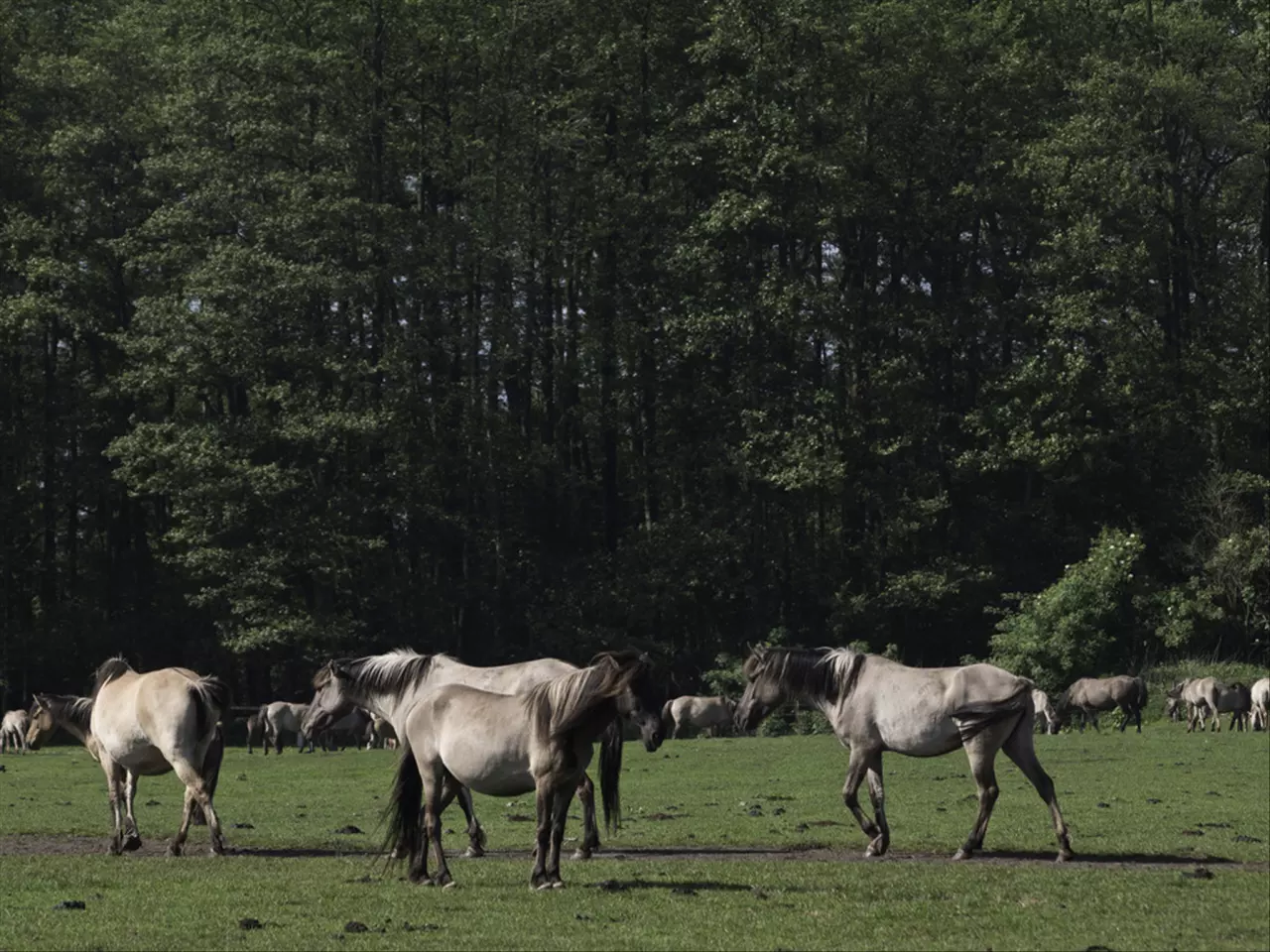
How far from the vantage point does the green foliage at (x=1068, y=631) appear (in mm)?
54594

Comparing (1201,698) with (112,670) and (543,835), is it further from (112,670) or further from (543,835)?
(543,835)

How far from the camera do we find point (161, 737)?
66.7 feet

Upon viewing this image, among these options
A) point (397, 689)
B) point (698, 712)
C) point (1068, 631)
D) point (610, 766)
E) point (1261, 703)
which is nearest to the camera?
point (610, 766)

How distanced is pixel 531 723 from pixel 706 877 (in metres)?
2.33

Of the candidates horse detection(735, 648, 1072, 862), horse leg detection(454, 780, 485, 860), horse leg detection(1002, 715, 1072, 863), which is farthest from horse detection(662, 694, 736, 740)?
horse leg detection(454, 780, 485, 860)

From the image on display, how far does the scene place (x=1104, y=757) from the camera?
121 feet

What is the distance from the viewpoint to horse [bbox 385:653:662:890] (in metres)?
16.4

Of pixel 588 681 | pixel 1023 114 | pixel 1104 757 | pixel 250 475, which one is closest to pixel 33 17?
pixel 250 475

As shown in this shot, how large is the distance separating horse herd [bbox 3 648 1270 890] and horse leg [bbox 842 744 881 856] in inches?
0.8

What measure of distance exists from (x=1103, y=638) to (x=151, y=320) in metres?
29.7

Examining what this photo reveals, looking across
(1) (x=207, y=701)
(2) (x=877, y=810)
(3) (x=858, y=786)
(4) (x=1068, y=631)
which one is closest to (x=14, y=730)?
(4) (x=1068, y=631)

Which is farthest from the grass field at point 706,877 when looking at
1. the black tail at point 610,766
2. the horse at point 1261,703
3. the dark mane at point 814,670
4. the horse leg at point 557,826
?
the horse at point 1261,703

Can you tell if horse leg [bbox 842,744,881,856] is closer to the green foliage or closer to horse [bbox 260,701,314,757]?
horse [bbox 260,701,314,757]

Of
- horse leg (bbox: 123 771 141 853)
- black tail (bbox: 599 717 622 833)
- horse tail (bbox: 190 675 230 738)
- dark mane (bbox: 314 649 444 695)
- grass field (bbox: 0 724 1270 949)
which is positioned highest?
dark mane (bbox: 314 649 444 695)
